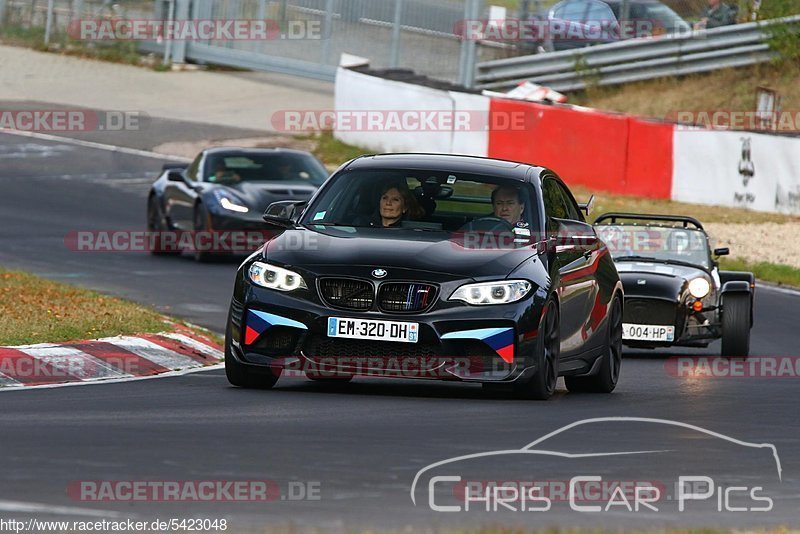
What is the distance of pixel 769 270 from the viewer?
76.8 ft

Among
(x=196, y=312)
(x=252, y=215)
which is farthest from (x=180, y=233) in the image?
(x=196, y=312)

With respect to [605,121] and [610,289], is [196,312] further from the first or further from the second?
[605,121]

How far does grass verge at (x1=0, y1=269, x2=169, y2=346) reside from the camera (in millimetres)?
12406

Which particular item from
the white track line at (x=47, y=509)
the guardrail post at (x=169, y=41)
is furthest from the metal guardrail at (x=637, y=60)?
the white track line at (x=47, y=509)

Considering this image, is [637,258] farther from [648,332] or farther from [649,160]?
[649,160]

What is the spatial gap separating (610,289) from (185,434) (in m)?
4.53

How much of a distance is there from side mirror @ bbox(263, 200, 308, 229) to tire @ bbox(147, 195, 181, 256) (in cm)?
1168

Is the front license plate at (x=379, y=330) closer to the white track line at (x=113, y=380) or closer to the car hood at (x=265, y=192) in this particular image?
the white track line at (x=113, y=380)

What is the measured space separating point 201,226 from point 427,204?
11213mm

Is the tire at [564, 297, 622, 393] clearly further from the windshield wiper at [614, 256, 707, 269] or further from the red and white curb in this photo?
the windshield wiper at [614, 256, 707, 269]

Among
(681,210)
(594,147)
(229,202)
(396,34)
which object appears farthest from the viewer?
(396,34)

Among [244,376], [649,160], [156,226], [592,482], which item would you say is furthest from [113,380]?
[649,160]

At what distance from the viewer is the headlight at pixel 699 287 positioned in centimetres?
1595

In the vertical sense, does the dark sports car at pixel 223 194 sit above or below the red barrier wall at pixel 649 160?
below
